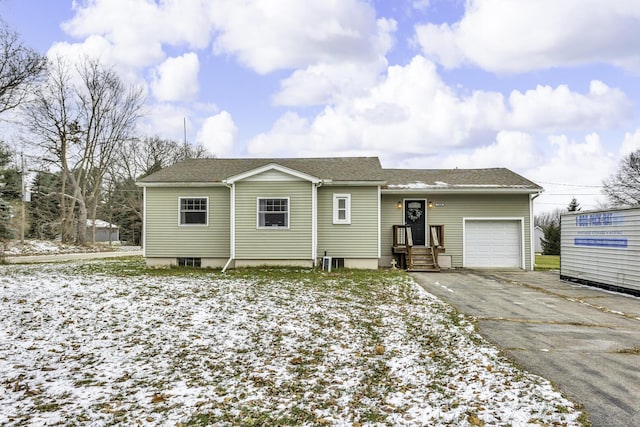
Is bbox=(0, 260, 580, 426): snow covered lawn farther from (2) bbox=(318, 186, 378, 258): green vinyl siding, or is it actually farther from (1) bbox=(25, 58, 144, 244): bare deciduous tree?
(1) bbox=(25, 58, 144, 244): bare deciduous tree

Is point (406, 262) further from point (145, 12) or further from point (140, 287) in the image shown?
point (145, 12)

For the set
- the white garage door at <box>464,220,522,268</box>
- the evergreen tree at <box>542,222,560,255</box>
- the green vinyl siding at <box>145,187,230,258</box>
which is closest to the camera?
the green vinyl siding at <box>145,187,230,258</box>

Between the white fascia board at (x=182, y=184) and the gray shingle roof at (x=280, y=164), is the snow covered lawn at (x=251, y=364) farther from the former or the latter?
the gray shingle roof at (x=280, y=164)

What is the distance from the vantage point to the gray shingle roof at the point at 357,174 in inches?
617

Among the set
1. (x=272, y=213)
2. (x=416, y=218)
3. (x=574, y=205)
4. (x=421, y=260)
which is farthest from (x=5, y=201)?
(x=574, y=205)

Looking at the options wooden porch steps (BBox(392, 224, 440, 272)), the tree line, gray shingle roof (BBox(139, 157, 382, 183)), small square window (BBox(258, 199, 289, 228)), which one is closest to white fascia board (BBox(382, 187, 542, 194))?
gray shingle roof (BBox(139, 157, 382, 183))

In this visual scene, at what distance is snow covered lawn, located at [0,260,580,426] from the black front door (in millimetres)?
7797

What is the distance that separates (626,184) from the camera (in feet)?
127

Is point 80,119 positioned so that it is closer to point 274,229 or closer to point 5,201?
point 5,201

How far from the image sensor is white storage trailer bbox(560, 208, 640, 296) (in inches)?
415

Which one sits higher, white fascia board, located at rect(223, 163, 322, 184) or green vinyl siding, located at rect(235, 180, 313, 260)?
white fascia board, located at rect(223, 163, 322, 184)

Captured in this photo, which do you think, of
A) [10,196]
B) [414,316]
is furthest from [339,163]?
[10,196]

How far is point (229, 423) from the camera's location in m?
3.74

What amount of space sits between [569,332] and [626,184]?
40.0m
